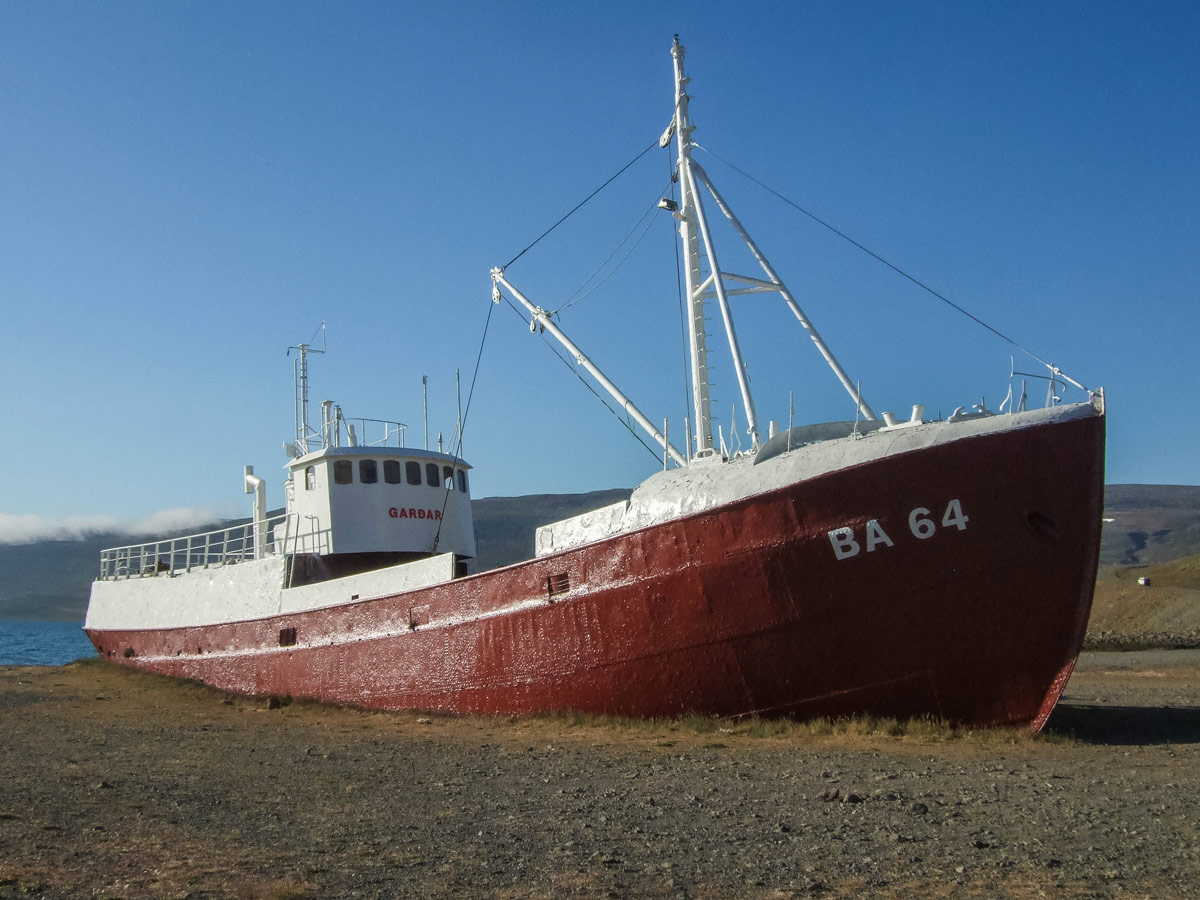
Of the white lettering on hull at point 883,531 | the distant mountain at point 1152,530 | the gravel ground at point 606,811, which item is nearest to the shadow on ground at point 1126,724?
the gravel ground at point 606,811

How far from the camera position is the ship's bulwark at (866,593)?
997 cm

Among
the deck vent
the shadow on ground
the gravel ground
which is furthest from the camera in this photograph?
the deck vent

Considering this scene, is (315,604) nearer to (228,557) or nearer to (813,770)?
(228,557)

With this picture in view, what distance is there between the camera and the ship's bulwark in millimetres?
9969

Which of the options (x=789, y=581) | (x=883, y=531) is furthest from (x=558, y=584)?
(x=883, y=531)

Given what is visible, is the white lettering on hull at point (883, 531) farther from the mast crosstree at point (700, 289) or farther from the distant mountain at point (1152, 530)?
the distant mountain at point (1152, 530)

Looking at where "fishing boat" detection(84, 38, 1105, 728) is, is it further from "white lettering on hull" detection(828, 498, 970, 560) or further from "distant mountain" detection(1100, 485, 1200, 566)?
"distant mountain" detection(1100, 485, 1200, 566)

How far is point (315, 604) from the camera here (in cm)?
1672

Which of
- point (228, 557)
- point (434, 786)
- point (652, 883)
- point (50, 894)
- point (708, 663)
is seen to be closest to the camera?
point (50, 894)

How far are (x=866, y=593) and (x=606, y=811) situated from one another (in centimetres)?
442

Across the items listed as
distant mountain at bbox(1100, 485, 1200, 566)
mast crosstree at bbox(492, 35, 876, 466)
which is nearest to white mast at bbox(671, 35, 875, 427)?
mast crosstree at bbox(492, 35, 876, 466)

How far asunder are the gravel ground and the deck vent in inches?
65.5

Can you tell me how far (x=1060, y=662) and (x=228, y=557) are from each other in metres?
17.5

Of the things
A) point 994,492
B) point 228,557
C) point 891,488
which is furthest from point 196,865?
point 228,557
